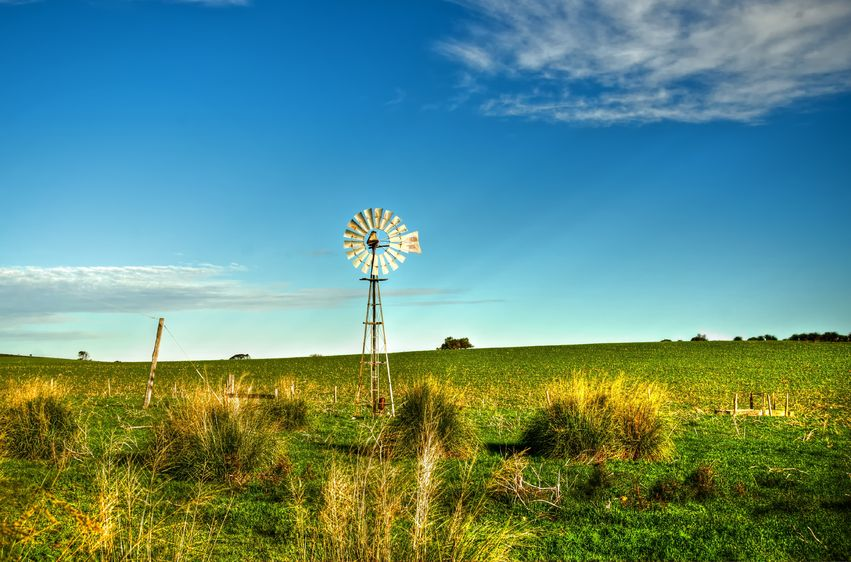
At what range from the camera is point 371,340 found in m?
21.9

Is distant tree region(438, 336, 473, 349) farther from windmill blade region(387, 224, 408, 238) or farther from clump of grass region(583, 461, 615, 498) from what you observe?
clump of grass region(583, 461, 615, 498)

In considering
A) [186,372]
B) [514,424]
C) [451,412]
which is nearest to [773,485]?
[451,412]

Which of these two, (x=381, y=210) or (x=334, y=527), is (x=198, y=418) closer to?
(x=334, y=527)

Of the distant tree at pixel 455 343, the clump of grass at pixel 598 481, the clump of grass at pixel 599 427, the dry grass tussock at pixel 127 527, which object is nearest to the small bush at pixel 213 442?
the dry grass tussock at pixel 127 527

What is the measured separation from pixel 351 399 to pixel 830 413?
18.0 m

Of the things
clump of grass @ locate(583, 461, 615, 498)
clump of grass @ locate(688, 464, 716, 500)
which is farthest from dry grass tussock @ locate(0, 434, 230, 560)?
clump of grass @ locate(688, 464, 716, 500)

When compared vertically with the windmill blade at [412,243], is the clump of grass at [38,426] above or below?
below

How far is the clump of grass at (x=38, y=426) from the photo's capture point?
43.7 feet

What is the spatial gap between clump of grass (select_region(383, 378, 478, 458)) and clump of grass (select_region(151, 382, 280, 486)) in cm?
274

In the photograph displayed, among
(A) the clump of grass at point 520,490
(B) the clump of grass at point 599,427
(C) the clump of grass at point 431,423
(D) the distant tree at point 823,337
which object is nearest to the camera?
(A) the clump of grass at point 520,490

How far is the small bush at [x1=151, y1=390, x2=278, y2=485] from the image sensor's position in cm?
1135

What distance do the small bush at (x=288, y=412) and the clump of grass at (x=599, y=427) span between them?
6.96 meters

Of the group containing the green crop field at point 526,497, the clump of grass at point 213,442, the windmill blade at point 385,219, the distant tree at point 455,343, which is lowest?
the green crop field at point 526,497

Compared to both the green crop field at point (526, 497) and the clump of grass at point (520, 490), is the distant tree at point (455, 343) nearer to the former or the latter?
the green crop field at point (526, 497)
